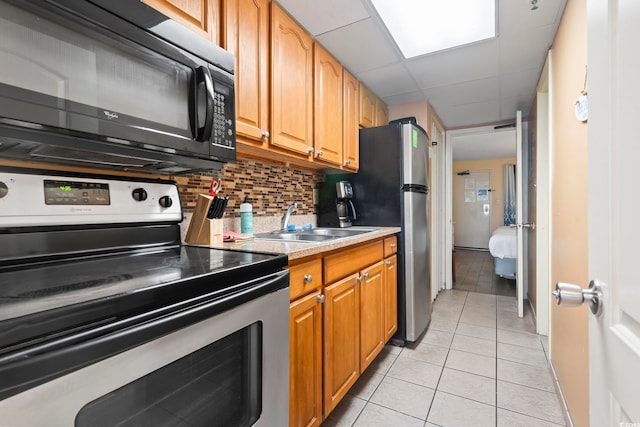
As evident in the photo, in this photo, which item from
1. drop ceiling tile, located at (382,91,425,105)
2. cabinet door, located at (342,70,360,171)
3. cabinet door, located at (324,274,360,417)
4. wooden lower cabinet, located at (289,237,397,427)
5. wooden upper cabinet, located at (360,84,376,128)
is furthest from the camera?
drop ceiling tile, located at (382,91,425,105)

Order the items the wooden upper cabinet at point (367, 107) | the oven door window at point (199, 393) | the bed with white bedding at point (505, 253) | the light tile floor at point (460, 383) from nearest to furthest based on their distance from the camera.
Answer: the oven door window at point (199, 393) < the light tile floor at point (460, 383) < the wooden upper cabinet at point (367, 107) < the bed with white bedding at point (505, 253)

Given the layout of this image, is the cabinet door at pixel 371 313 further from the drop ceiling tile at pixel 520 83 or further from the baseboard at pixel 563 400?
the drop ceiling tile at pixel 520 83

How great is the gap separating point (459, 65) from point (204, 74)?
2.03 meters

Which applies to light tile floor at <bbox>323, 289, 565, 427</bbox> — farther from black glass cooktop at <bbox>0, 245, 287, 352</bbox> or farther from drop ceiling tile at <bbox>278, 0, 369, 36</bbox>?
drop ceiling tile at <bbox>278, 0, 369, 36</bbox>

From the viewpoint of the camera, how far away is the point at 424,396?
1.69 metres

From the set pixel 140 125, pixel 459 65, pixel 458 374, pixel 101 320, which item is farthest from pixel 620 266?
pixel 459 65

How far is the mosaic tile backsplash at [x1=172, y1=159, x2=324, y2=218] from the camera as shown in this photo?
1.43 meters

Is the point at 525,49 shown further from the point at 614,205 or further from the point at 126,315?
the point at 126,315

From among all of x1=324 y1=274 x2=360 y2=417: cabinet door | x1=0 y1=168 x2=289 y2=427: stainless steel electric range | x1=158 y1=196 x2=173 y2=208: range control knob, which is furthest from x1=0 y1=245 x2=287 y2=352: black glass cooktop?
x1=324 y1=274 x2=360 y2=417: cabinet door

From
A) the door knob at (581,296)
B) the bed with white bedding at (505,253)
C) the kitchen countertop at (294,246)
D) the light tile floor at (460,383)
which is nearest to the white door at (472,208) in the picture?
the bed with white bedding at (505,253)

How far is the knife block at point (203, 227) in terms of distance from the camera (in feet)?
4.08

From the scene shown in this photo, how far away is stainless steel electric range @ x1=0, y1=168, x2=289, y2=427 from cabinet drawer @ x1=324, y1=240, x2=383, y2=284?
48 cm

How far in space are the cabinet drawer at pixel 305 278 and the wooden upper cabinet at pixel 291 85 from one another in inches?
26.0

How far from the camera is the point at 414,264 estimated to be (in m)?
2.29
